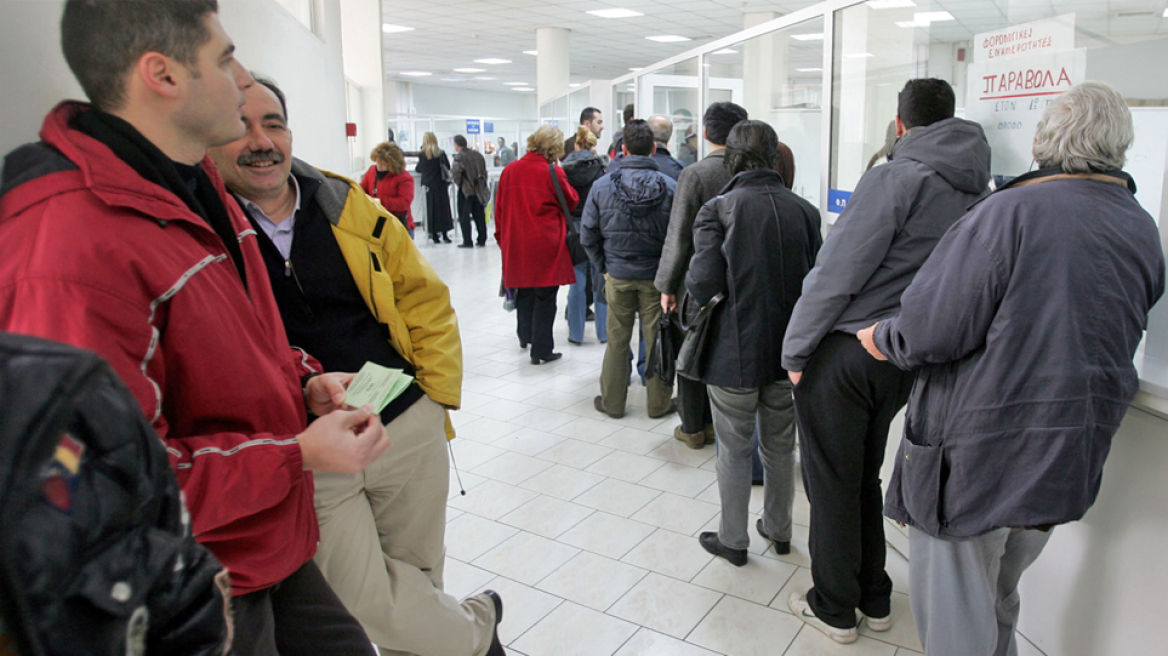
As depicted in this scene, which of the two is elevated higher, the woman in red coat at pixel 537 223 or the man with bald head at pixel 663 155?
the man with bald head at pixel 663 155

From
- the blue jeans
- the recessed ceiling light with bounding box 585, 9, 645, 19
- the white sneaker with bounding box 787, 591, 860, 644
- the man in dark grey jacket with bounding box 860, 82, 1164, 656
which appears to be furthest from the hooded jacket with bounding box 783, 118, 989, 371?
the recessed ceiling light with bounding box 585, 9, 645, 19

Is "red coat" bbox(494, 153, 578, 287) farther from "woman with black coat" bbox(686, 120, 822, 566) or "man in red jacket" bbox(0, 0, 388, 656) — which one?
"man in red jacket" bbox(0, 0, 388, 656)

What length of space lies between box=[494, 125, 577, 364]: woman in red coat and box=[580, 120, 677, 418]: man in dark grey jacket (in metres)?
0.80

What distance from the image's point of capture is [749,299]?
2.43 metres

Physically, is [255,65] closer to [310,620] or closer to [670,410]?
[310,620]

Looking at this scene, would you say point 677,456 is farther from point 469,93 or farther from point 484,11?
point 469,93

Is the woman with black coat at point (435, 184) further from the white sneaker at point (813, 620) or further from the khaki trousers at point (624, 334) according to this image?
the white sneaker at point (813, 620)

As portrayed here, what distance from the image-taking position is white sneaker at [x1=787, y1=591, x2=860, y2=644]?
2.22 meters

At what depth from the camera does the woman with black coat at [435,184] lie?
34.4 feet

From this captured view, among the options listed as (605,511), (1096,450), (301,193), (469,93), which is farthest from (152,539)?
(469,93)

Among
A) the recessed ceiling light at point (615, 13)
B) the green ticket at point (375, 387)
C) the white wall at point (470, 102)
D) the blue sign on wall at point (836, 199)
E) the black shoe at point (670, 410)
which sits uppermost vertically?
the white wall at point (470, 102)

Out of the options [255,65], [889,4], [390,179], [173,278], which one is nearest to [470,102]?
[390,179]

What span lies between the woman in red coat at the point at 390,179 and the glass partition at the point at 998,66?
5.47 meters

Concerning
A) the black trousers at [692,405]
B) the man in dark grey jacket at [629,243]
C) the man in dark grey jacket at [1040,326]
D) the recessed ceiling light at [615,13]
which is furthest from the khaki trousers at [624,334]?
the recessed ceiling light at [615,13]
